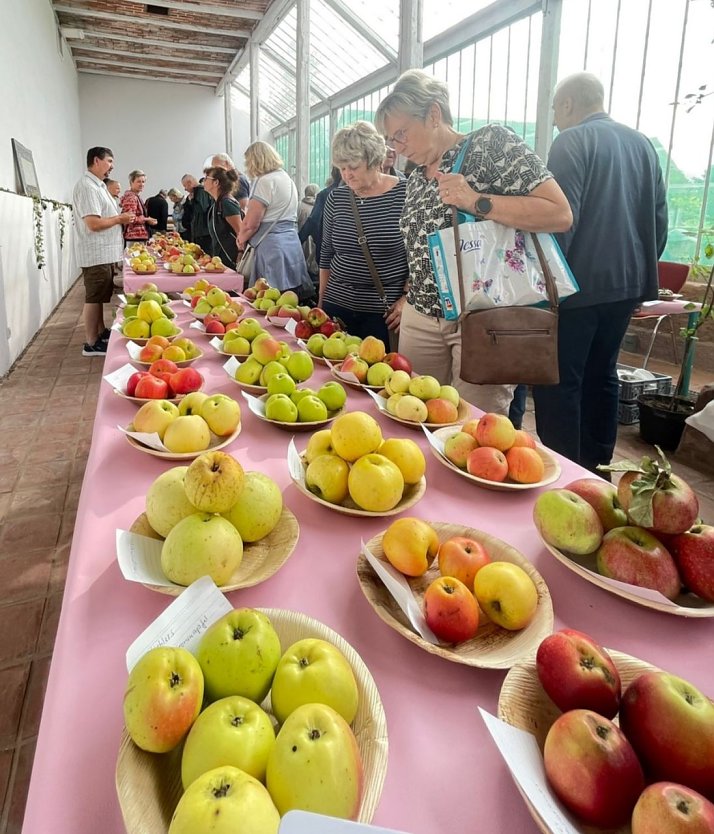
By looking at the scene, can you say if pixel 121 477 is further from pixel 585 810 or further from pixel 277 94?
pixel 277 94

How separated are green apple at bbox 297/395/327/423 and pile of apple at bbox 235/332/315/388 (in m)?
0.28

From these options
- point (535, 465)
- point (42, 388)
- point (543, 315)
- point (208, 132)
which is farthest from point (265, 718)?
point (208, 132)

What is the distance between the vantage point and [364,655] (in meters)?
0.68

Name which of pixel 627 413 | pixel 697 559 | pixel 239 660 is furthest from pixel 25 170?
pixel 697 559

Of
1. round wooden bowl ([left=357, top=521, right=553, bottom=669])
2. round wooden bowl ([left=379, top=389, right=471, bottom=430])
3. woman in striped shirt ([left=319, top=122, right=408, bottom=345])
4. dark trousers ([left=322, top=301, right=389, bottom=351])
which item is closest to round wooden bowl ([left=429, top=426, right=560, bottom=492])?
round wooden bowl ([left=379, top=389, right=471, bottom=430])

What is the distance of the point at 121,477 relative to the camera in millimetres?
1103

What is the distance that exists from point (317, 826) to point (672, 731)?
1.00 feet

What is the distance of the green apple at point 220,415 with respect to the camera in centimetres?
122

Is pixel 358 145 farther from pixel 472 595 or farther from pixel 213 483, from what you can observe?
pixel 472 595

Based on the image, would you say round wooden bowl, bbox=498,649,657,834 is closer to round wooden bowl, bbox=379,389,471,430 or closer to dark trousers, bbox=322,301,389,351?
round wooden bowl, bbox=379,389,471,430

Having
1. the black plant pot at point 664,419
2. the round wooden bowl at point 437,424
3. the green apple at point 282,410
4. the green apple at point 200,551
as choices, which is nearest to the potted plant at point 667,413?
the black plant pot at point 664,419

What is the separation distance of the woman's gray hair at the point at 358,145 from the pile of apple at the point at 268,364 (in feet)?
3.04

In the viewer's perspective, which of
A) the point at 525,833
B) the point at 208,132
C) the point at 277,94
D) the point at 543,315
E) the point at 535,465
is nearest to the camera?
the point at 525,833

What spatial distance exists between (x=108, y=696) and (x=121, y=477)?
56cm
